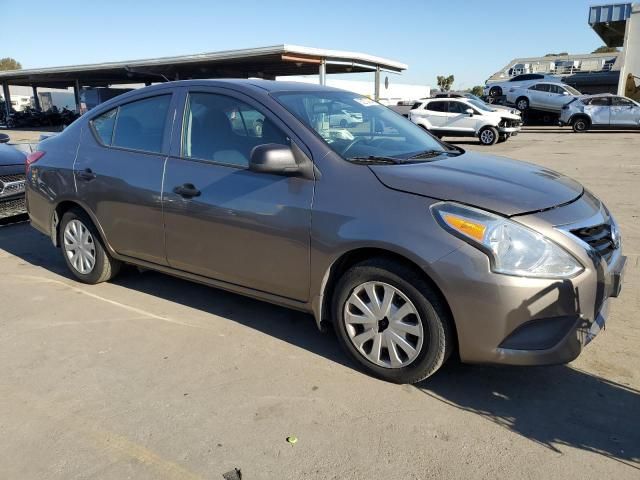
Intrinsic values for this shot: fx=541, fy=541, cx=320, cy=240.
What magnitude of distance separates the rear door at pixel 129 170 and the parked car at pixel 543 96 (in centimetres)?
2678

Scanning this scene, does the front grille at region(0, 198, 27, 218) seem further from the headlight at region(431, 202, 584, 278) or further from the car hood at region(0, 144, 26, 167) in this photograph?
the headlight at region(431, 202, 584, 278)

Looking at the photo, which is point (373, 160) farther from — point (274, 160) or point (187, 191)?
point (187, 191)

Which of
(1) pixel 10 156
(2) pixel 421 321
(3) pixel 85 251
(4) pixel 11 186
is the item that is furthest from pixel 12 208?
(2) pixel 421 321

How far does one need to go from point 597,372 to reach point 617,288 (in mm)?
553

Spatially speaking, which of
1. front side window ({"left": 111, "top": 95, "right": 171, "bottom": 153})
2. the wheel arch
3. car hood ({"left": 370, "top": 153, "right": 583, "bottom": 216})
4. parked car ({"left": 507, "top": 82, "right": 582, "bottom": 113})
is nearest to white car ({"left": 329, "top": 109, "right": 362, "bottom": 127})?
car hood ({"left": 370, "top": 153, "right": 583, "bottom": 216})

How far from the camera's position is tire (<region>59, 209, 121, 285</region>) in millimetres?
4777

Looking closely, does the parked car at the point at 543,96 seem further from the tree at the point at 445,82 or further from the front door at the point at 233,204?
the tree at the point at 445,82

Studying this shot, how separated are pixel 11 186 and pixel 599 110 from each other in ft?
79.7

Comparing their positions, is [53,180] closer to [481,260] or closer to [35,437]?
[35,437]

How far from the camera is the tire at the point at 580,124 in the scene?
24941mm

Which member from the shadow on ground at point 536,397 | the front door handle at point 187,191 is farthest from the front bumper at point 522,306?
the front door handle at point 187,191

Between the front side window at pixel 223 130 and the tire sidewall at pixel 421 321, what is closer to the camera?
the tire sidewall at pixel 421 321

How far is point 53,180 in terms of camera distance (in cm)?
492

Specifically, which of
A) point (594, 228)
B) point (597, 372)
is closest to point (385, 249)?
point (594, 228)
